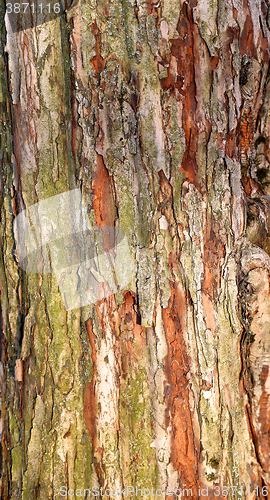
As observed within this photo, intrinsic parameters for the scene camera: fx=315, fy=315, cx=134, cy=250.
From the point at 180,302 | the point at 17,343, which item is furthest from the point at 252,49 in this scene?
the point at 17,343

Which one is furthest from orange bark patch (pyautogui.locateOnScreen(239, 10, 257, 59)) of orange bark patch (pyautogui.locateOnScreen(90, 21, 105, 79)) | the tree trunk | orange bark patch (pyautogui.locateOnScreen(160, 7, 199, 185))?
orange bark patch (pyautogui.locateOnScreen(90, 21, 105, 79))

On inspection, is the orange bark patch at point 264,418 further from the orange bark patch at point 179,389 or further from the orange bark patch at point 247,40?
the orange bark patch at point 247,40

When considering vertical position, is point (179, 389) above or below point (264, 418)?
above

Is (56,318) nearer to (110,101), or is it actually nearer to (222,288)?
(222,288)

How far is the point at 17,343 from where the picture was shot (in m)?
1.16

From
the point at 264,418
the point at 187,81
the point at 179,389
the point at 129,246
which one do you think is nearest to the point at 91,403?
the point at 179,389

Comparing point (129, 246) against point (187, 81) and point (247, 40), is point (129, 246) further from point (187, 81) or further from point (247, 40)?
point (247, 40)

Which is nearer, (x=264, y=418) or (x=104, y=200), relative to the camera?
(x=104, y=200)

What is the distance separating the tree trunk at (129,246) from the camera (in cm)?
109

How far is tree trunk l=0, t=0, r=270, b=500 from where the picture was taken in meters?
1.09

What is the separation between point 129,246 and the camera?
1114mm

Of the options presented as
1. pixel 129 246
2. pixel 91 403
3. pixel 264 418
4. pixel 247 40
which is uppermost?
pixel 247 40

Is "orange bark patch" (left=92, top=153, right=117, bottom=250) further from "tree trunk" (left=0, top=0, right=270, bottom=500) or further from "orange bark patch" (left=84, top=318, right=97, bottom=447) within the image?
"orange bark patch" (left=84, top=318, right=97, bottom=447)

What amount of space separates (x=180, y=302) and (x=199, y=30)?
96 cm
